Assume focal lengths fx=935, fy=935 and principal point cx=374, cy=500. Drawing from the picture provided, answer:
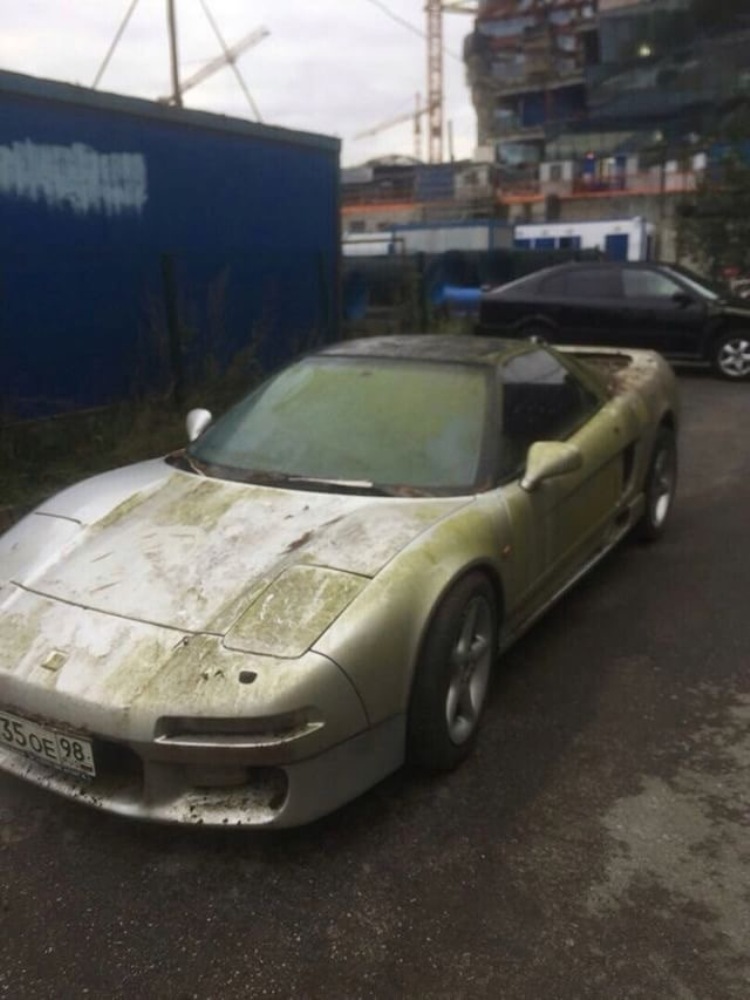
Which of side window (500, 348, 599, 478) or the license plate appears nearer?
the license plate

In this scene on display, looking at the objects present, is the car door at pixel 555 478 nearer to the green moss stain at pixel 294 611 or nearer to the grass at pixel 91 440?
the green moss stain at pixel 294 611

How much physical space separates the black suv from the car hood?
30.2 feet

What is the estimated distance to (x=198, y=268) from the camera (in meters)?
8.69

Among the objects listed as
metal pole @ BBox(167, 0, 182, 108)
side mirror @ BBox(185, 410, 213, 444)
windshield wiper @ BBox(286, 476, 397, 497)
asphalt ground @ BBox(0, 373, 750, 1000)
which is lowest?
asphalt ground @ BBox(0, 373, 750, 1000)

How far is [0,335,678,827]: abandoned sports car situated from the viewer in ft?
8.24

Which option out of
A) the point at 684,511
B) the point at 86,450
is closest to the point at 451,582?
the point at 684,511

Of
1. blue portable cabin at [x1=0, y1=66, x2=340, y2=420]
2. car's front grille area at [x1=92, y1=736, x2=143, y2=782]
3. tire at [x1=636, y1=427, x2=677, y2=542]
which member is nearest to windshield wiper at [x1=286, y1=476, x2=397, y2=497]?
car's front grille area at [x1=92, y1=736, x2=143, y2=782]

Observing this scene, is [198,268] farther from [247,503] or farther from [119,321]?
[247,503]

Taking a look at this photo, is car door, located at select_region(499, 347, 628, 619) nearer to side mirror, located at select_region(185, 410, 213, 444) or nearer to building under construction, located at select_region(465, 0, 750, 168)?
side mirror, located at select_region(185, 410, 213, 444)

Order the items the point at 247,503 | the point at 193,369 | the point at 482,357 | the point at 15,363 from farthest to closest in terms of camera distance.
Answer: the point at 193,369 → the point at 15,363 → the point at 482,357 → the point at 247,503

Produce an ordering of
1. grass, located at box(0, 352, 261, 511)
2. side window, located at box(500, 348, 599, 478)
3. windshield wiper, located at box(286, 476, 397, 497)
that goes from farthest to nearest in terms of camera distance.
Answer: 1. grass, located at box(0, 352, 261, 511)
2. side window, located at box(500, 348, 599, 478)
3. windshield wiper, located at box(286, 476, 397, 497)

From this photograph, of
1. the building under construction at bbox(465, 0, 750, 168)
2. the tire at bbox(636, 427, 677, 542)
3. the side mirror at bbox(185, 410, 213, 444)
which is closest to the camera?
the side mirror at bbox(185, 410, 213, 444)

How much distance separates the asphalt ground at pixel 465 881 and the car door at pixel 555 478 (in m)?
0.53

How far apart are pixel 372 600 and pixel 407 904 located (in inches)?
32.2
